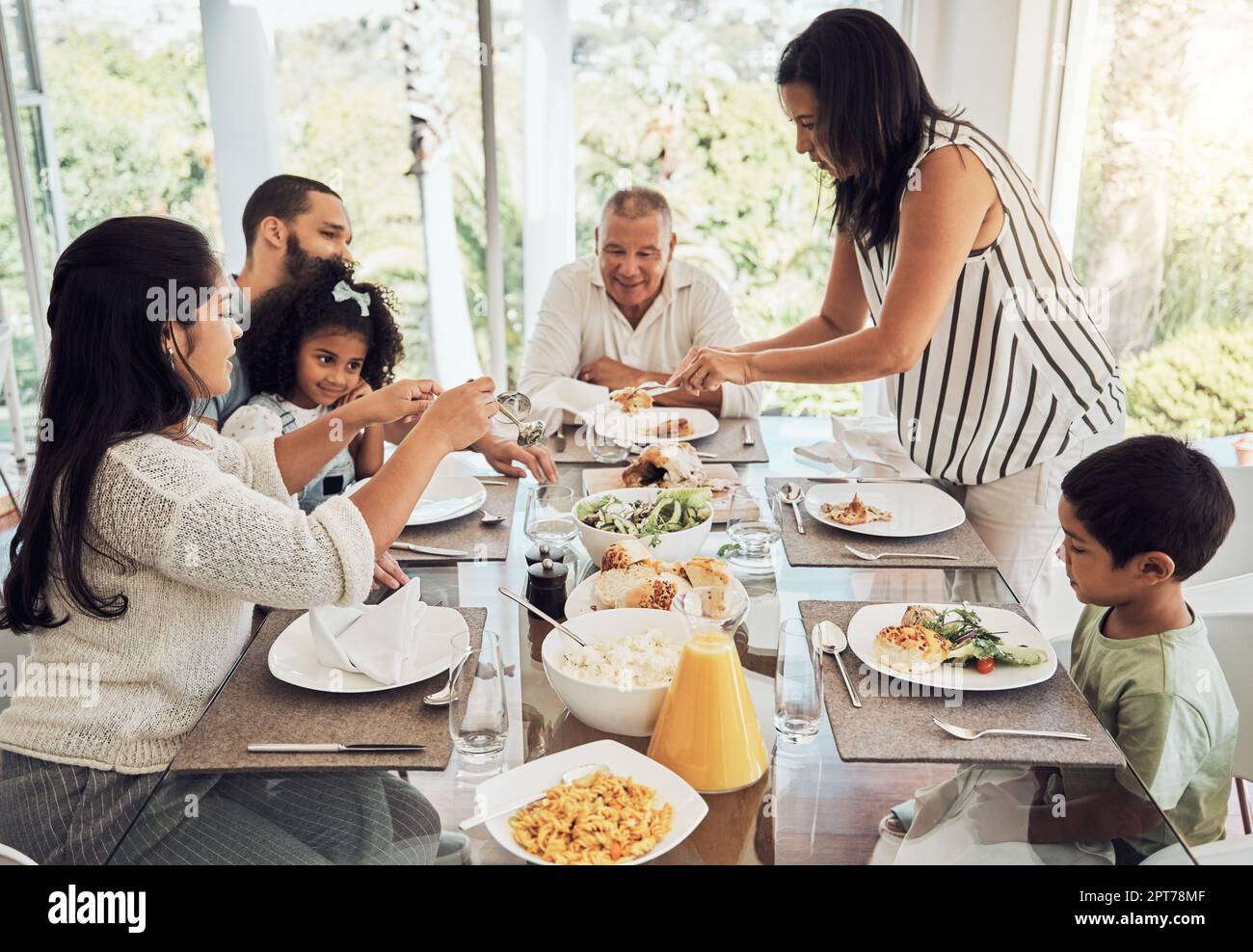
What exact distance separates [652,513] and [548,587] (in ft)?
0.90

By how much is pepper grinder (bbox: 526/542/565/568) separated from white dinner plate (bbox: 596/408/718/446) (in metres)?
0.66

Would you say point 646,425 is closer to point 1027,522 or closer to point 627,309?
point 627,309

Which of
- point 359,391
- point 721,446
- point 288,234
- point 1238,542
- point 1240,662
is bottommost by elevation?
point 1238,542

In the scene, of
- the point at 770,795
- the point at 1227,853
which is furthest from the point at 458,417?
the point at 1227,853

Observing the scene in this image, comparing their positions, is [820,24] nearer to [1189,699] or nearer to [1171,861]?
[1189,699]

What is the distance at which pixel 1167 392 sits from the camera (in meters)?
3.58

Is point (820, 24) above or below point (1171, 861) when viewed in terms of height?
above

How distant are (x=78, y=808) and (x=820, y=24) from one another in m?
1.60

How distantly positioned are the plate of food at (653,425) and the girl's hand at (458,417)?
79 centimetres

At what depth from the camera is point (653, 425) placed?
2.41 meters

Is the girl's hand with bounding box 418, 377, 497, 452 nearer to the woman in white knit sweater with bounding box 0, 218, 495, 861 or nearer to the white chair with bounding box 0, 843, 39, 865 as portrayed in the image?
the woman in white knit sweater with bounding box 0, 218, 495, 861

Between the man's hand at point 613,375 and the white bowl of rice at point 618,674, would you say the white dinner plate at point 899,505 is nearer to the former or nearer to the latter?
the white bowl of rice at point 618,674

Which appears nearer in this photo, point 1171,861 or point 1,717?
point 1171,861

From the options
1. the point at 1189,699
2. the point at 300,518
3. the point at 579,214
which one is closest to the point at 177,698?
the point at 300,518
